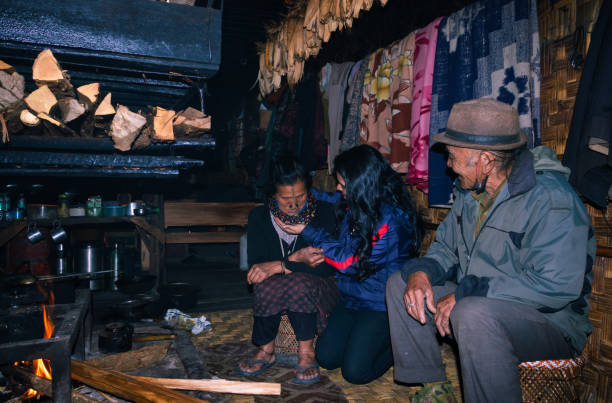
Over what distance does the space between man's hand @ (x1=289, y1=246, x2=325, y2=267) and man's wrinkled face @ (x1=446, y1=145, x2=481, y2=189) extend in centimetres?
115

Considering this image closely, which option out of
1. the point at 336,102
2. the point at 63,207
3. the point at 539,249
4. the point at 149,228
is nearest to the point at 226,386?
the point at 539,249

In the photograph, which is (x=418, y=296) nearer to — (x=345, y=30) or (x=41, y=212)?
(x=345, y=30)

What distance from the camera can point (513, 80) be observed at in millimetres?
2387

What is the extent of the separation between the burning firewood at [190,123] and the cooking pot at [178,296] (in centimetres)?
259

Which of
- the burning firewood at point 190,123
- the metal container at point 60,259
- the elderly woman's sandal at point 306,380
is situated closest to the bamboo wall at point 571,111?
the elderly woman's sandal at point 306,380

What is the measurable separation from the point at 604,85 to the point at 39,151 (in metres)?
3.09

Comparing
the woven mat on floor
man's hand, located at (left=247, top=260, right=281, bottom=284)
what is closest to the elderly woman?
man's hand, located at (left=247, top=260, right=281, bottom=284)

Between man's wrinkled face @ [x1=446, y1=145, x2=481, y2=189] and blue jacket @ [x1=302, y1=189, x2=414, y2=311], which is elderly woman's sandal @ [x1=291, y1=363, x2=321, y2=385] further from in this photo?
man's wrinkled face @ [x1=446, y1=145, x2=481, y2=189]

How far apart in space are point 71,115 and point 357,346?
241 cm

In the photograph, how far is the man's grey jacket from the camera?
1806 mm

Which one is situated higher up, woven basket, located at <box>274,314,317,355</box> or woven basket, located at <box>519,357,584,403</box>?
woven basket, located at <box>519,357,584,403</box>

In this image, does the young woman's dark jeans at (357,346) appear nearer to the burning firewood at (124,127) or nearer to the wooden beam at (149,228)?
the burning firewood at (124,127)

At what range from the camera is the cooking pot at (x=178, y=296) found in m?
4.63

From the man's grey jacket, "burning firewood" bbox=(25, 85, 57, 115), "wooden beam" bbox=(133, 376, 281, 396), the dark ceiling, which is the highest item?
the dark ceiling
